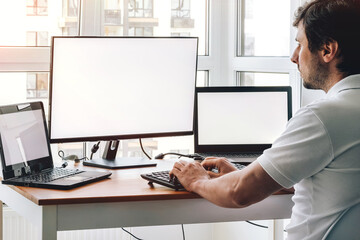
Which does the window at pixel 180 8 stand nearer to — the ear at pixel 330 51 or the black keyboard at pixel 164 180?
the black keyboard at pixel 164 180

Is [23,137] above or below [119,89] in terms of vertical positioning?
below

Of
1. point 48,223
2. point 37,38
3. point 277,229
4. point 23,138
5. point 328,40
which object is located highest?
point 37,38

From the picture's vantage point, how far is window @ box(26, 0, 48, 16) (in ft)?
9.05

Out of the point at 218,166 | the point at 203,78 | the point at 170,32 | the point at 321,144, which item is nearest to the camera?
the point at 321,144

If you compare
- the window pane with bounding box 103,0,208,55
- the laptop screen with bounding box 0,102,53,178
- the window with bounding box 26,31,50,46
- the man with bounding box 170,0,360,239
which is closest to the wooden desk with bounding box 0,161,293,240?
the laptop screen with bounding box 0,102,53,178

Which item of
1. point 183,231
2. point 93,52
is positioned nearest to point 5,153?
point 93,52

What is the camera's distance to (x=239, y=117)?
252 cm

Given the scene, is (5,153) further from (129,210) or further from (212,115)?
(212,115)

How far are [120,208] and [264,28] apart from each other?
144 cm

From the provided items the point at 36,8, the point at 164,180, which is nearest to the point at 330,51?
the point at 164,180

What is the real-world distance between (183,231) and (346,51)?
1738 millimetres

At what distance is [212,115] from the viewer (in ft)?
8.23

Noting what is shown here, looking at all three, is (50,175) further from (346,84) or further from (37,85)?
(346,84)

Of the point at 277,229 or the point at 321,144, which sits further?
the point at 277,229
